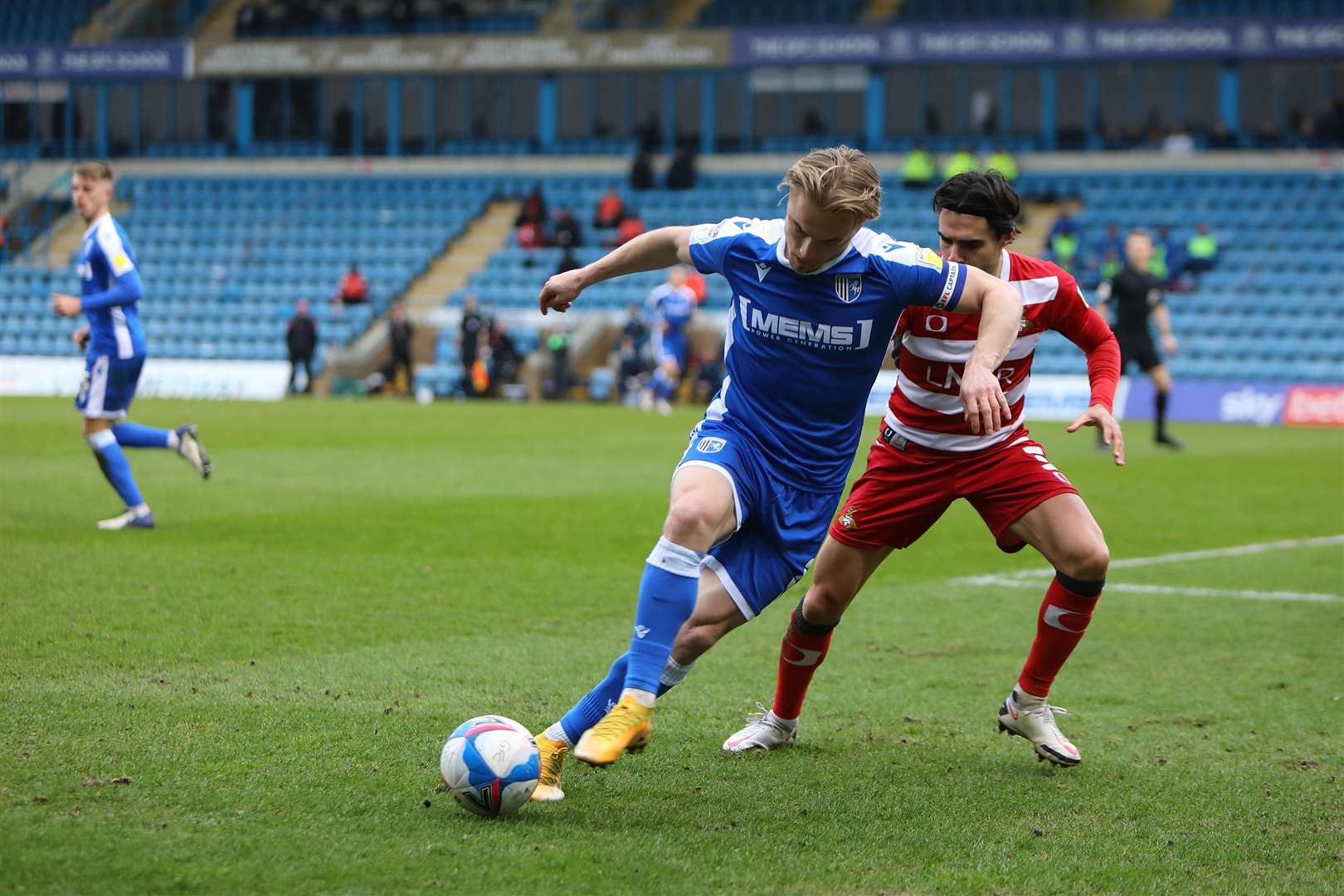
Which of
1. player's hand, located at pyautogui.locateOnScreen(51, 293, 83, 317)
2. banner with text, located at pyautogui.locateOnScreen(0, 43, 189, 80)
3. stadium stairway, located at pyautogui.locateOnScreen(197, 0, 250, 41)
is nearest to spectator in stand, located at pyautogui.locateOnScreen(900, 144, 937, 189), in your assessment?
stadium stairway, located at pyautogui.locateOnScreen(197, 0, 250, 41)

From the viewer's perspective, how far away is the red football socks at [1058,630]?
5.37m

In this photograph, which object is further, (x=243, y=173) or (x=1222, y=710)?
(x=243, y=173)

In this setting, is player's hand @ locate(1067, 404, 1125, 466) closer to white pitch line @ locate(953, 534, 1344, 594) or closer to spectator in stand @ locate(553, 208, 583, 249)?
white pitch line @ locate(953, 534, 1344, 594)

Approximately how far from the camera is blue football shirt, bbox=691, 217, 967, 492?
189 inches

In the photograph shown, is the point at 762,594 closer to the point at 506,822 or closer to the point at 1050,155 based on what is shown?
the point at 506,822

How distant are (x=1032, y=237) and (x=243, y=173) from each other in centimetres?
2026

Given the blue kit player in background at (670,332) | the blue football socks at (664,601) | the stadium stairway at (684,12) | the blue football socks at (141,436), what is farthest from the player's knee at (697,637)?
the stadium stairway at (684,12)

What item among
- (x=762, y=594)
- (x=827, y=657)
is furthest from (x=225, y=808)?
(x=827, y=657)

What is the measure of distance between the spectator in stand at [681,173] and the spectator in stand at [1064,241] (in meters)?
8.63

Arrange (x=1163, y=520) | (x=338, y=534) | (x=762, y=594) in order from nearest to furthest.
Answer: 1. (x=762, y=594)
2. (x=338, y=534)
3. (x=1163, y=520)

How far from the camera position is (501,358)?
3073 centimetres

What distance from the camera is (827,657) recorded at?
23.0 ft

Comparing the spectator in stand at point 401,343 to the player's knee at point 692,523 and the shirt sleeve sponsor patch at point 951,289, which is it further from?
the player's knee at point 692,523

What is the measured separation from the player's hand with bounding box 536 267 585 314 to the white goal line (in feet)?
16.6
